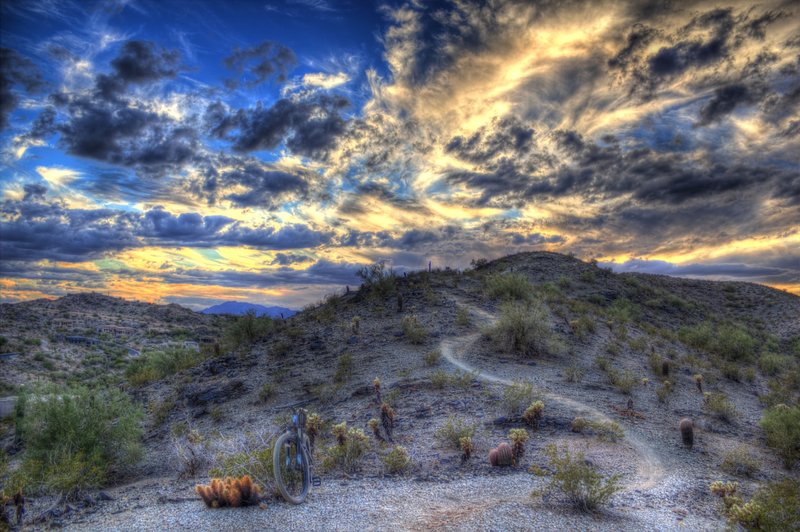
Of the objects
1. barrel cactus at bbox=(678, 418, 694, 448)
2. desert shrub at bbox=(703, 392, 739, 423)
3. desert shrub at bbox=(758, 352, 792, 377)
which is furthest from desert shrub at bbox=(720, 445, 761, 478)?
desert shrub at bbox=(758, 352, 792, 377)

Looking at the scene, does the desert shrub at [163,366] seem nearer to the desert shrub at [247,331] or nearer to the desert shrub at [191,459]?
the desert shrub at [247,331]

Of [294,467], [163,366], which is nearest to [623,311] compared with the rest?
[294,467]

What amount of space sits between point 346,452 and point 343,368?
8.51 meters

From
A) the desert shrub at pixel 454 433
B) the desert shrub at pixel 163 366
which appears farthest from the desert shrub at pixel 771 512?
the desert shrub at pixel 163 366

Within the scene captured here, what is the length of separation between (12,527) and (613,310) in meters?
32.6

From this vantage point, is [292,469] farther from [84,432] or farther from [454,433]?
[84,432]

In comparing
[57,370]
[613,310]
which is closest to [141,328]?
[57,370]

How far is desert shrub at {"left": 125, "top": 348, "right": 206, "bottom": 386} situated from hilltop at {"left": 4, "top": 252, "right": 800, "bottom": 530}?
1.66ft

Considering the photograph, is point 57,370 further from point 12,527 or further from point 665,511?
point 665,511

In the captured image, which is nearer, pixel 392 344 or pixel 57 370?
pixel 392 344

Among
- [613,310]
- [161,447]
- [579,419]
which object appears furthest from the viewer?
[613,310]

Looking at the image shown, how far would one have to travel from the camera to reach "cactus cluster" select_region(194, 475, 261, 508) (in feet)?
23.6

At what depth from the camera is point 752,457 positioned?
1124cm

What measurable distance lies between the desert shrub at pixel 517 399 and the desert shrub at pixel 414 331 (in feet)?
25.3
